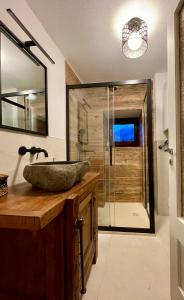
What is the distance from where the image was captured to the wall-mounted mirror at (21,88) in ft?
3.87

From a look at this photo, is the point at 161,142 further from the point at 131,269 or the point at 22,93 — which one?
the point at 22,93

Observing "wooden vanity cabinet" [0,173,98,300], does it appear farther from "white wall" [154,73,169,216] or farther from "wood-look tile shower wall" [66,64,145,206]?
"white wall" [154,73,169,216]

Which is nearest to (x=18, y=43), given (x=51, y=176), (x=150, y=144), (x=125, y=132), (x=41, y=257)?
(x=51, y=176)

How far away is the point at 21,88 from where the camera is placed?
135 centimetres

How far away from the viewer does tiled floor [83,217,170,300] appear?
1333 millimetres

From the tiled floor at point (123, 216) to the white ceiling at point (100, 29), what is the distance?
2.02 metres

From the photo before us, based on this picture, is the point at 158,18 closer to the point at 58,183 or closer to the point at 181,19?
the point at 181,19

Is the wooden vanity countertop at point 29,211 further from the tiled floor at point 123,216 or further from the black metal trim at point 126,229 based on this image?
the tiled floor at point 123,216

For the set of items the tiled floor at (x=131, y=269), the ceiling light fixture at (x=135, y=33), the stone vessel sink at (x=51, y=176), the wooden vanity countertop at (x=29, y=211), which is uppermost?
the ceiling light fixture at (x=135, y=33)

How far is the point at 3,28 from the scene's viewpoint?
1169 mm

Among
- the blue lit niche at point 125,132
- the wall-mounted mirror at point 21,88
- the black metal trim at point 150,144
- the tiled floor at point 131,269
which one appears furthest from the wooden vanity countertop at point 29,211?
the blue lit niche at point 125,132

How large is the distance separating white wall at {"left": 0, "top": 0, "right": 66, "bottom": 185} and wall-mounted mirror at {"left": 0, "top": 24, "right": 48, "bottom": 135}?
7cm

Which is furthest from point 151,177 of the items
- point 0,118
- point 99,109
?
point 0,118

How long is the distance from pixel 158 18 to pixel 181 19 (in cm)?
83
